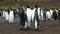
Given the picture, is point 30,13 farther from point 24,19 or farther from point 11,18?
point 11,18

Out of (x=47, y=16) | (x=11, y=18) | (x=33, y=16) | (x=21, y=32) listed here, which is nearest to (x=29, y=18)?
(x=33, y=16)

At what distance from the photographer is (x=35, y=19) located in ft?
81.6

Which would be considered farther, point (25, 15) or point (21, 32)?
point (25, 15)

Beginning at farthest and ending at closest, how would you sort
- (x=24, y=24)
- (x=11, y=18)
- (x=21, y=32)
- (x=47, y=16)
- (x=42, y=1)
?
(x=42, y=1) → (x=47, y=16) → (x=11, y=18) → (x=24, y=24) → (x=21, y=32)

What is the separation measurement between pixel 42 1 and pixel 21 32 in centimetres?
5772

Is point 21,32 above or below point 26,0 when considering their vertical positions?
below

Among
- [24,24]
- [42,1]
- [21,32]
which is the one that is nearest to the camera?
[21,32]

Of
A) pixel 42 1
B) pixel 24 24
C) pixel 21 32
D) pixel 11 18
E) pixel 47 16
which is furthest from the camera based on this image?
pixel 42 1

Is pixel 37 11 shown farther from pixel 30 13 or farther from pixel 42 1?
pixel 42 1

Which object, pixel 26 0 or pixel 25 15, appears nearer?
pixel 25 15

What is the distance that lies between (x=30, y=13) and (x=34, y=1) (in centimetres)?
5497

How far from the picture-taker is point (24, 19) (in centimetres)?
2489

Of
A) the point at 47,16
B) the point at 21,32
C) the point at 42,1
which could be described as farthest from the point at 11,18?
the point at 42,1

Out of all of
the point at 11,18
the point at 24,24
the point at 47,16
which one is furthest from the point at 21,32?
the point at 47,16
